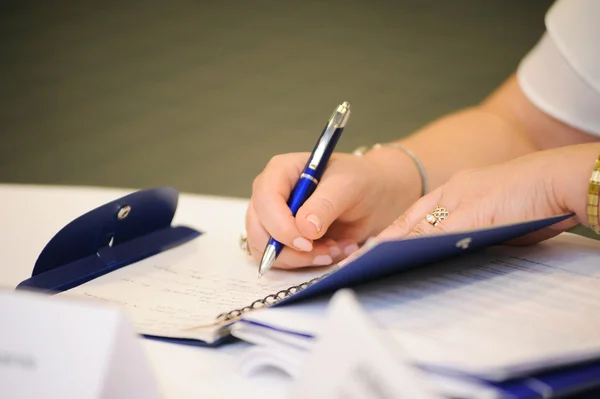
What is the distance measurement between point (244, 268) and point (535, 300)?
1.06 feet

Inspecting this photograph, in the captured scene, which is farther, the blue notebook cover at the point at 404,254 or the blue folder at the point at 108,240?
the blue folder at the point at 108,240

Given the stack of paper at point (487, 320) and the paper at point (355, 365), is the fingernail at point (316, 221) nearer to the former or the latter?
the stack of paper at point (487, 320)

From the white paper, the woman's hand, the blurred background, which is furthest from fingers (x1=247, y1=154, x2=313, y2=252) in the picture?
the blurred background

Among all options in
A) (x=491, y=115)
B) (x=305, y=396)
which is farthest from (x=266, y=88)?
(x=305, y=396)

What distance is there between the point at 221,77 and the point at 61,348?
222cm

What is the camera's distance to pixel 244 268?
2.49 ft

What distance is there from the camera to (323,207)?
750 mm

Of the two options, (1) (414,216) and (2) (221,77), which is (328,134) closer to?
(1) (414,216)

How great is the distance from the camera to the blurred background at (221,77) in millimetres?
2357

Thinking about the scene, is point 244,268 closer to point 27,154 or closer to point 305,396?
point 305,396

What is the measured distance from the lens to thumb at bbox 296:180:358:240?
73 cm

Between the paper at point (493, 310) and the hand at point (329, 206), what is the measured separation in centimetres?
17

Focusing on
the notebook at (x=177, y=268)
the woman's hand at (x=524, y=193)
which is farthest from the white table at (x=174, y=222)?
the woman's hand at (x=524, y=193)

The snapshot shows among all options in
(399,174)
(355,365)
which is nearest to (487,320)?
(355,365)
